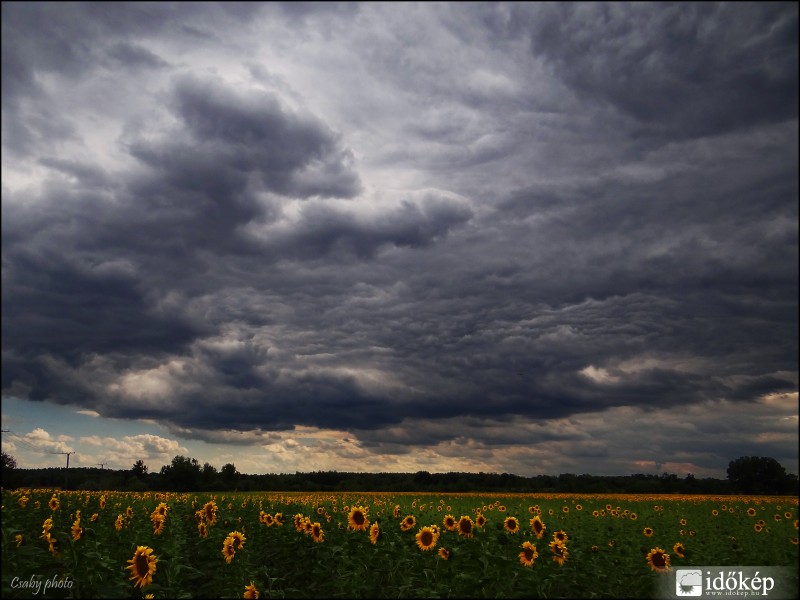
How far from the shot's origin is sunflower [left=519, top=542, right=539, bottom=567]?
42.1 feet

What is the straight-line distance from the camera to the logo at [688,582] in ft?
43.7

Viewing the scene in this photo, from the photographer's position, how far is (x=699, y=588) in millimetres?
13734

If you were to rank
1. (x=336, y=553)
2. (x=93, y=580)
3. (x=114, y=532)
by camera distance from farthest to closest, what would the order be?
(x=114, y=532), (x=336, y=553), (x=93, y=580)

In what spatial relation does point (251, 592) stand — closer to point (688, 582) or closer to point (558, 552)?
point (558, 552)

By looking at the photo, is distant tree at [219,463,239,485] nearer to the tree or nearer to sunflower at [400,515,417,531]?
the tree

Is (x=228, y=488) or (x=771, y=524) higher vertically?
(x=771, y=524)

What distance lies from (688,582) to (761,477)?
9465 cm

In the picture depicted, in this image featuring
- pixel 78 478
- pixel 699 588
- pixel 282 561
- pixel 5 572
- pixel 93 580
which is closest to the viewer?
pixel 5 572

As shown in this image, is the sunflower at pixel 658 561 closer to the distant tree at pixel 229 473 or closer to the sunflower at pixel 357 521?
the sunflower at pixel 357 521

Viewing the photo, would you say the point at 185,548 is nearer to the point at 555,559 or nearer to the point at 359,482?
the point at 555,559

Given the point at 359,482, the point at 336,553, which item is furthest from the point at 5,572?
the point at 359,482

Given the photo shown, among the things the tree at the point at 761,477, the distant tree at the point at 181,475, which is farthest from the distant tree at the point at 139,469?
the tree at the point at 761,477

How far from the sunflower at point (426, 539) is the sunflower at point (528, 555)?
2.07 meters

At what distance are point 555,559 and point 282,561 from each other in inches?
317
